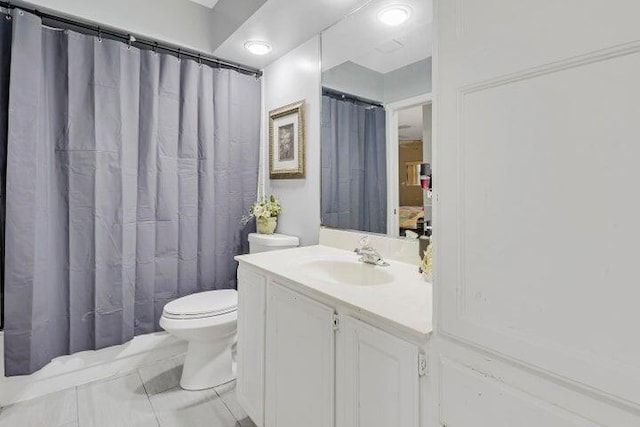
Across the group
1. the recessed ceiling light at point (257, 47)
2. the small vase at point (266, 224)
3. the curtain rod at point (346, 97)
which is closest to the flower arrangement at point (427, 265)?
the curtain rod at point (346, 97)

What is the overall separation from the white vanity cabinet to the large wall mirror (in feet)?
2.16

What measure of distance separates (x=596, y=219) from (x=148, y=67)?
2309mm

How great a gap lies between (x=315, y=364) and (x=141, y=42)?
2.14 meters

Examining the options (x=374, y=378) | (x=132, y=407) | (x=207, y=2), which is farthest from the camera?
(x=207, y=2)

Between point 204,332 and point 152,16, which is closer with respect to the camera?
point 204,332

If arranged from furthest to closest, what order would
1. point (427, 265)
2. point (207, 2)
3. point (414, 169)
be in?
1. point (207, 2)
2. point (414, 169)
3. point (427, 265)

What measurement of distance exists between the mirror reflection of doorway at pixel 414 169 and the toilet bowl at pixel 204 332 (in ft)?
3.67

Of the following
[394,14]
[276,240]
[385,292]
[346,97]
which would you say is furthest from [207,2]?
[385,292]

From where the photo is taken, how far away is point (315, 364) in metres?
1.09

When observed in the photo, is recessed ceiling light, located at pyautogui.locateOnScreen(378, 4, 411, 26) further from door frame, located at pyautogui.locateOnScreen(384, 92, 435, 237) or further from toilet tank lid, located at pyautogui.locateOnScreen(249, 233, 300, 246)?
toilet tank lid, located at pyautogui.locateOnScreen(249, 233, 300, 246)

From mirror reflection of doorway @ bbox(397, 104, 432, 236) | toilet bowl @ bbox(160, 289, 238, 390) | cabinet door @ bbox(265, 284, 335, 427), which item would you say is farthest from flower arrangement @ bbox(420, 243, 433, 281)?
toilet bowl @ bbox(160, 289, 238, 390)

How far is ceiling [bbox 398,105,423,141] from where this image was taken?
142cm

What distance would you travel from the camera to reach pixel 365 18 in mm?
1656

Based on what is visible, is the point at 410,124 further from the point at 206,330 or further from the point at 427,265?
the point at 206,330
